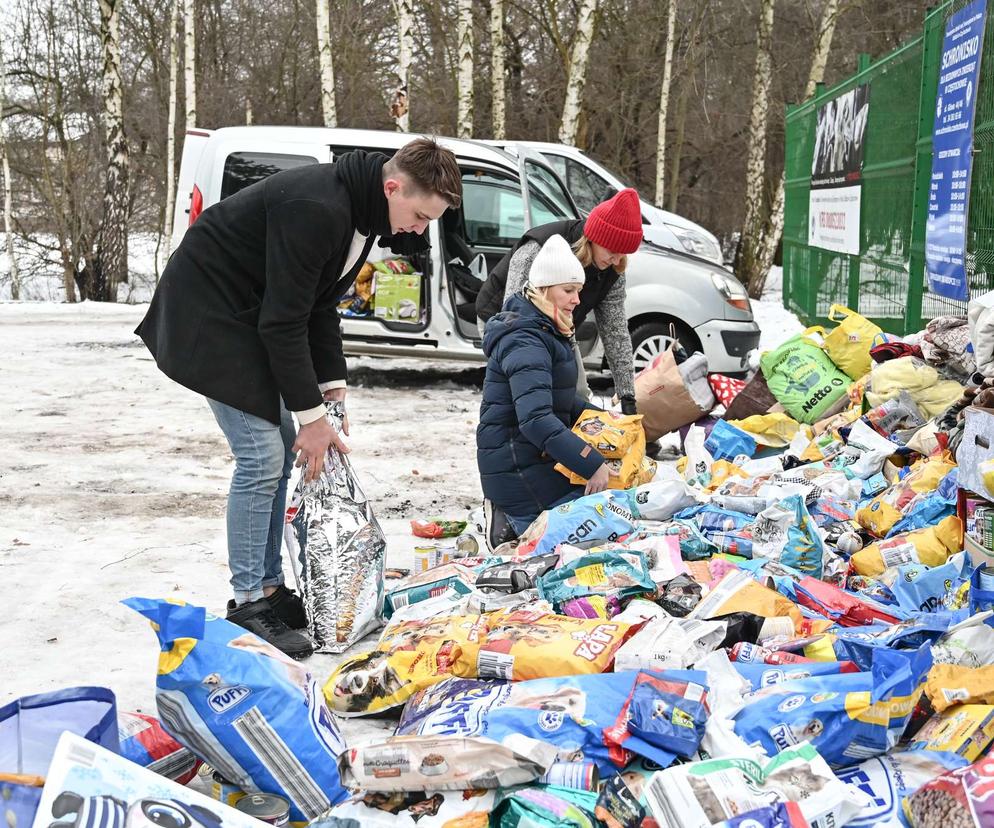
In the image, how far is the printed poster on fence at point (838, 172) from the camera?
30.8ft

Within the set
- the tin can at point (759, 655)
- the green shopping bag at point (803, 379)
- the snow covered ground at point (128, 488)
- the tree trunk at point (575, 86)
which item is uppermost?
the tree trunk at point (575, 86)

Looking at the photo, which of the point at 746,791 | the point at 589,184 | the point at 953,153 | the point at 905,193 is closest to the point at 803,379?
the point at 953,153

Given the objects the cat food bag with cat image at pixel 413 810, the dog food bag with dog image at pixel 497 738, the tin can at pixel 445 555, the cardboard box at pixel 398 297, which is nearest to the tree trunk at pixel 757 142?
the cardboard box at pixel 398 297

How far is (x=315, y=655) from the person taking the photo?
3561 mm

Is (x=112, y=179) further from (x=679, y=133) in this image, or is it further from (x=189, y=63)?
(x=679, y=133)

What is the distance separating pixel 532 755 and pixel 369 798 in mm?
401

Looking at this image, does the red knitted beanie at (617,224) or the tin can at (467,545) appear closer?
the tin can at (467,545)

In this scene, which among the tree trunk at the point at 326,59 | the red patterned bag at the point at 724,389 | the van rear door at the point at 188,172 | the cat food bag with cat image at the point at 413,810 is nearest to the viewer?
the cat food bag with cat image at the point at 413,810

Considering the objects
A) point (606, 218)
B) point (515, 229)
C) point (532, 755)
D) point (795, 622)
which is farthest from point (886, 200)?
point (532, 755)

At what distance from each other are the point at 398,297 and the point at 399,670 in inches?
224

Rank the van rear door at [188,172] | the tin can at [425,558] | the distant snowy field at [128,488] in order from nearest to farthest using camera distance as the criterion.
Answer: the distant snowy field at [128,488], the tin can at [425,558], the van rear door at [188,172]

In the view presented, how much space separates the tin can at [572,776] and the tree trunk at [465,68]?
1369cm

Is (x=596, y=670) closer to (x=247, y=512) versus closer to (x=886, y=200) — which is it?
(x=247, y=512)

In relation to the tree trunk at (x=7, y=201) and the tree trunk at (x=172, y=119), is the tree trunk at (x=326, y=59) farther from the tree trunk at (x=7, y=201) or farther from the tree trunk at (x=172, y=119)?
the tree trunk at (x=7, y=201)
